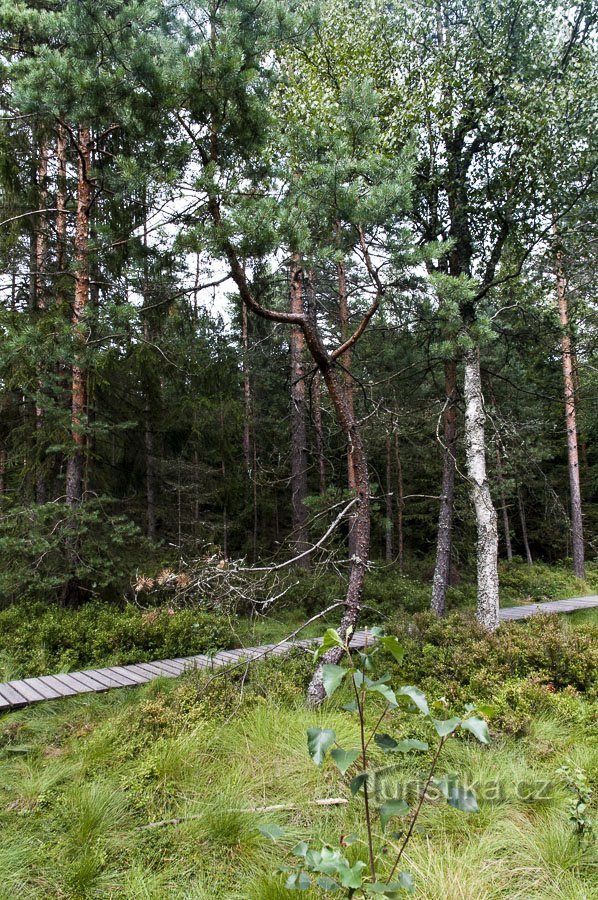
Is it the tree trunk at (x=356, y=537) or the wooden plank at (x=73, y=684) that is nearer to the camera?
the tree trunk at (x=356, y=537)

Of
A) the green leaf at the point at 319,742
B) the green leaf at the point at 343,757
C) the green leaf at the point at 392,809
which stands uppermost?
the green leaf at the point at 319,742

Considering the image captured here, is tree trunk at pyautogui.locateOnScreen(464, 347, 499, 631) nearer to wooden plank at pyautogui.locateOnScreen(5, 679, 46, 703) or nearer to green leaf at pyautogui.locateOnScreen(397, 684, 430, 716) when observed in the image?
wooden plank at pyautogui.locateOnScreen(5, 679, 46, 703)

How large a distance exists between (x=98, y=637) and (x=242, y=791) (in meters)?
4.01

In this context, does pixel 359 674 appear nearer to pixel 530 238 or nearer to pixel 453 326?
pixel 453 326

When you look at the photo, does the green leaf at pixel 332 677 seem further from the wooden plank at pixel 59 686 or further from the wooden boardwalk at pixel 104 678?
the wooden plank at pixel 59 686

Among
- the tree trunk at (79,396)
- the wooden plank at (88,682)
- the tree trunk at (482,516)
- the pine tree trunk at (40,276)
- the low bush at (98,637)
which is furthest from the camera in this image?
the pine tree trunk at (40,276)

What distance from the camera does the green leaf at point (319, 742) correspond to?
1336 mm

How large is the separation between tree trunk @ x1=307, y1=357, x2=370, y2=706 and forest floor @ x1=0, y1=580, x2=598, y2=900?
33cm

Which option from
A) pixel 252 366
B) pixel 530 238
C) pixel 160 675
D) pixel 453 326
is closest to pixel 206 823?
pixel 160 675

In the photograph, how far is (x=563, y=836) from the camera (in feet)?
7.72

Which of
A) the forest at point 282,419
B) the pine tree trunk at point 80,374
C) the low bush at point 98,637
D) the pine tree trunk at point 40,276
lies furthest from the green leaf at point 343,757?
the pine tree trunk at point 40,276

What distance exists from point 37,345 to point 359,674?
18.4 ft

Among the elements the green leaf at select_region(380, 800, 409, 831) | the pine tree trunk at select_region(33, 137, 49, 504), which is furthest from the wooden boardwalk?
the pine tree trunk at select_region(33, 137, 49, 504)

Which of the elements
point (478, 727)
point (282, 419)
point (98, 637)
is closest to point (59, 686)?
point (98, 637)
